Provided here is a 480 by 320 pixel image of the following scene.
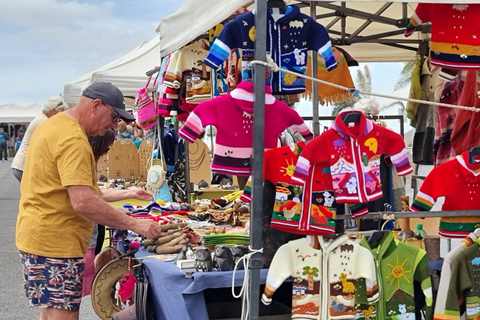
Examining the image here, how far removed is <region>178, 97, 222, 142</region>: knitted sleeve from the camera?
3.79m

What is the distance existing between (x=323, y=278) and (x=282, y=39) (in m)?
1.55

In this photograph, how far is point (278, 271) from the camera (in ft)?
10.9

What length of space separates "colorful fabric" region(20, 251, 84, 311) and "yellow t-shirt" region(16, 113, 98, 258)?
2.0 inches

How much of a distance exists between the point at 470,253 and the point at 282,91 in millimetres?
1555

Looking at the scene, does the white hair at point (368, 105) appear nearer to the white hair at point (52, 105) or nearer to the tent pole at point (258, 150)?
the tent pole at point (258, 150)

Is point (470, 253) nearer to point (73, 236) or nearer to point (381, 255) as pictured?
point (381, 255)

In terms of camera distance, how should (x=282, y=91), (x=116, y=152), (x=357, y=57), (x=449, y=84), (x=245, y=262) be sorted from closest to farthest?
(x=245, y=262) < (x=282, y=91) < (x=449, y=84) < (x=357, y=57) < (x=116, y=152)

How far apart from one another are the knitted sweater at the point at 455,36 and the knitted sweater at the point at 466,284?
3.60 feet

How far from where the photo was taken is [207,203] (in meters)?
6.25

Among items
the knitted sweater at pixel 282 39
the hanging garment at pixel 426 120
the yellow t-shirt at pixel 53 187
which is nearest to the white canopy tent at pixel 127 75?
the hanging garment at pixel 426 120

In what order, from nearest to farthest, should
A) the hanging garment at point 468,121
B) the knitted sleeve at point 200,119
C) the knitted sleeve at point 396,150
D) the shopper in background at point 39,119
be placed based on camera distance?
the knitted sleeve at point 396,150, the knitted sleeve at point 200,119, the hanging garment at point 468,121, the shopper in background at point 39,119

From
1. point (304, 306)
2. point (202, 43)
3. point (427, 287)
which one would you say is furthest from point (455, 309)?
point (202, 43)

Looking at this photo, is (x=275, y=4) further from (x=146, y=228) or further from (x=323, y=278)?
(x=323, y=278)

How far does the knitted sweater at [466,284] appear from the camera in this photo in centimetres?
330
